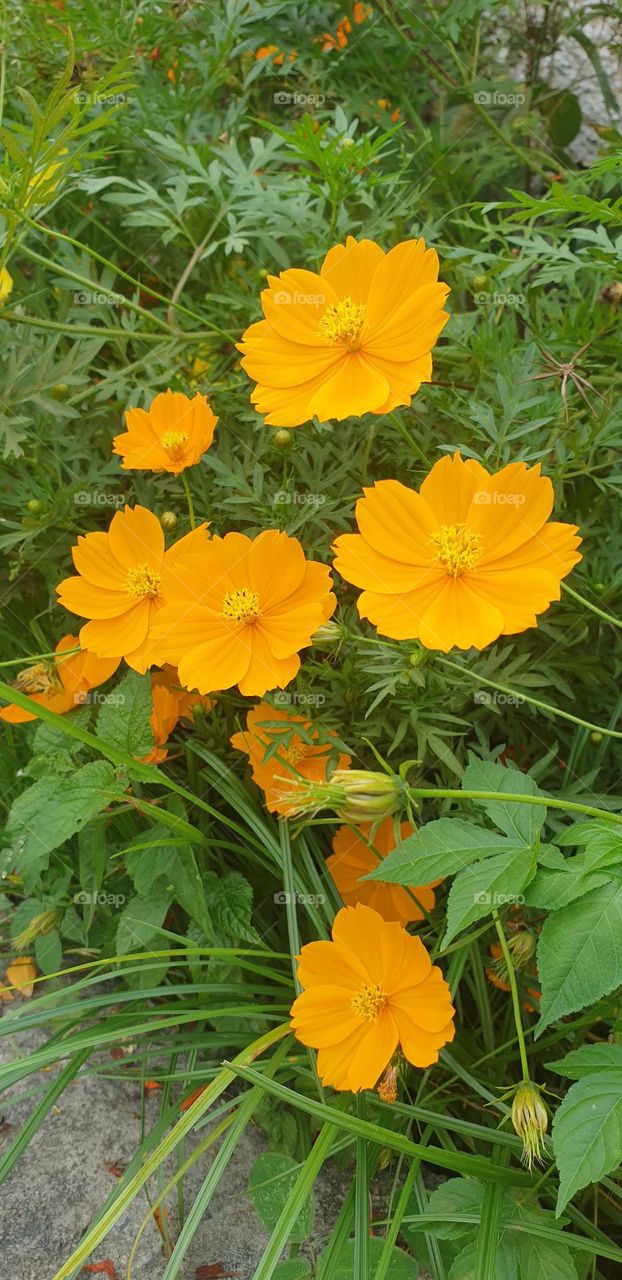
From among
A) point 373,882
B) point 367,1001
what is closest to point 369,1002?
point 367,1001

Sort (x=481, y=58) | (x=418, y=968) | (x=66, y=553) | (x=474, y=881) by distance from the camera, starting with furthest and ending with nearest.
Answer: (x=481, y=58), (x=66, y=553), (x=418, y=968), (x=474, y=881)

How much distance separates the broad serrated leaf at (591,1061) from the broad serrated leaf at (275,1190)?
276mm

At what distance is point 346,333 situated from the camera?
95cm

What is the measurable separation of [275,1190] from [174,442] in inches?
27.2

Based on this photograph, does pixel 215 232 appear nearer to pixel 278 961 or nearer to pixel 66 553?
pixel 66 553

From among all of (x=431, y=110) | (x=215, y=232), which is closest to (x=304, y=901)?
(x=215, y=232)

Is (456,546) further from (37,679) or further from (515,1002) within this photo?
(37,679)

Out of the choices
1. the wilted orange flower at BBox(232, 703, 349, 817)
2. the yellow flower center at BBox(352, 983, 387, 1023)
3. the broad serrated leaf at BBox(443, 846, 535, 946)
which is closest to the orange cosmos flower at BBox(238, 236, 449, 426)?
the wilted orange flower at BBox(232, 703, 349, 817)

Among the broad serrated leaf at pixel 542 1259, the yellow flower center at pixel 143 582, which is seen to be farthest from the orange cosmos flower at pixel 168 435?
the broad serrated leaf at pixel 542 1259

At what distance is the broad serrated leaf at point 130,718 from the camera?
98 cm

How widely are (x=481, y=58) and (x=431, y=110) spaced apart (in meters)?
0.40

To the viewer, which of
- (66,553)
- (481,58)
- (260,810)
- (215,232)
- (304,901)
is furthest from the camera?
(481,58)

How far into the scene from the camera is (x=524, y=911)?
101 centimetres

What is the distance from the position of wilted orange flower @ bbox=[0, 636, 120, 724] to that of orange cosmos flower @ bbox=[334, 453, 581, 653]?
0.34 meters
